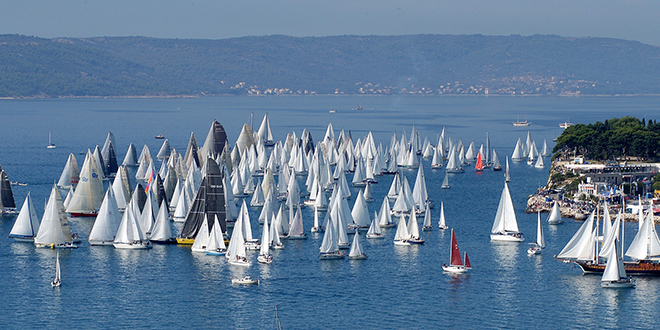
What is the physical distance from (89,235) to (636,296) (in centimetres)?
2864

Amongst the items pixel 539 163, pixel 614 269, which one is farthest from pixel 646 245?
pixel 539 163

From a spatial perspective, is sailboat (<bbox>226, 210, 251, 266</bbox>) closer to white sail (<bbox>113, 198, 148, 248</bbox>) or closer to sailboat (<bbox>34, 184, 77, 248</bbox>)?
white sail (<bbox>113, 198, 148, 248</bbox>)

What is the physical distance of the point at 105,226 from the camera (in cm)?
5328

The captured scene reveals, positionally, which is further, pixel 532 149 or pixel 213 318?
pixel 532 149

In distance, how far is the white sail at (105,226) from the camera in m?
53.1

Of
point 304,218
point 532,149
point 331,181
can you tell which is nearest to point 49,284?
point 304,218

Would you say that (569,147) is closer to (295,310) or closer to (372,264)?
(372,264)

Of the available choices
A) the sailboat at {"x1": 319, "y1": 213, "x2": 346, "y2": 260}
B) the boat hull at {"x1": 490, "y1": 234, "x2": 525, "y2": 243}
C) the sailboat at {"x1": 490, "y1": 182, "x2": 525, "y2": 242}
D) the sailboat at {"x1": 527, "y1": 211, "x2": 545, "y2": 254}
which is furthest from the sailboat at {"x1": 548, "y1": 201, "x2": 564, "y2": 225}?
the sailboat at {"x1": 319, "y1": 213, "x2": 346, "y2": 260}

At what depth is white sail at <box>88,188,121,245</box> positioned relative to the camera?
174 ft

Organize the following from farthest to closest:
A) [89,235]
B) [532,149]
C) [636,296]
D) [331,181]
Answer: [532,149] < [331,181] < [89,235] < [636,296]

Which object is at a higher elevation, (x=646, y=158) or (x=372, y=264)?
(x=646, y=158)

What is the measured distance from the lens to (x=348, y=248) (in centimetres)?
5203

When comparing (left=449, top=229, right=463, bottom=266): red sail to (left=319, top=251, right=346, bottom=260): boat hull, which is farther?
(left=319, top=251, right=346, bottom=260): boat hull

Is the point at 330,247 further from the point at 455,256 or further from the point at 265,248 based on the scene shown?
the point at 455,256
